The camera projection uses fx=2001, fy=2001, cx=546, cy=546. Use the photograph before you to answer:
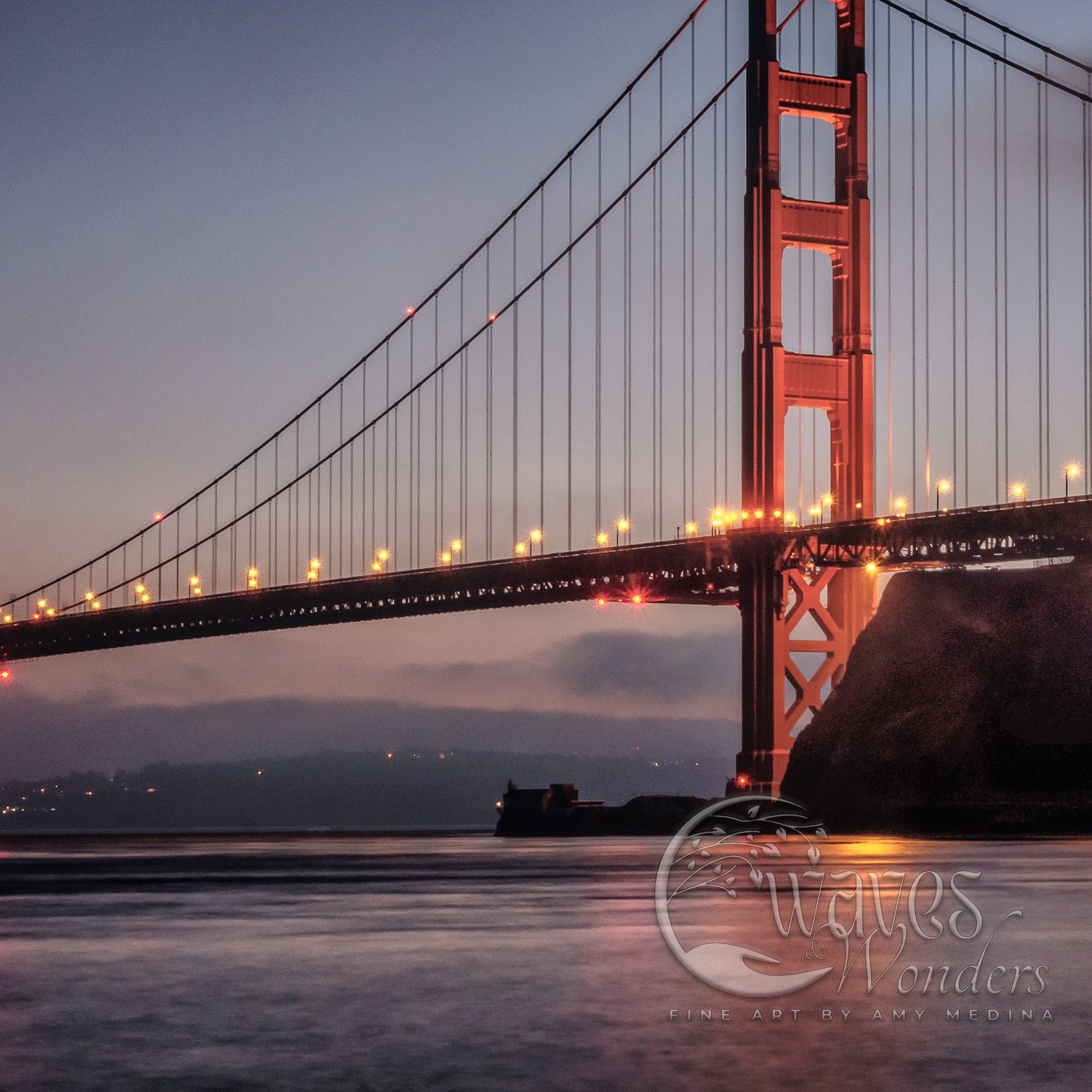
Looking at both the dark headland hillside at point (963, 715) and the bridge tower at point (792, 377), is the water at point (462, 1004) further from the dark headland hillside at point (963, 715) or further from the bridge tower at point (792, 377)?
the bridge tower at point (792, 377)

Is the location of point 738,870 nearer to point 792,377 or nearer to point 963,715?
point 963,715

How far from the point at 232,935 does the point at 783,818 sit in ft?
141

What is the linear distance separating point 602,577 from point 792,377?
11211 millimetres

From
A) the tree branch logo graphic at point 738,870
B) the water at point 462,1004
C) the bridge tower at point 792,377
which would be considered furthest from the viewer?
the bridge tower at point 792,377

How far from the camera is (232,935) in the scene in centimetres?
1941

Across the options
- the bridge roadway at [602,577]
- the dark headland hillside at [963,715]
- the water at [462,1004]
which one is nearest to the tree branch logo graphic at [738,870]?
the water at [462,1004]

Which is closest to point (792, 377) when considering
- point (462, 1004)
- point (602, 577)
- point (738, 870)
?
point (602, 577)

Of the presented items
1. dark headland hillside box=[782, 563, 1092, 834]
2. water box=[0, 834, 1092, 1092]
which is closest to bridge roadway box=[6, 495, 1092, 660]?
dark headland hillside box=[782, 563, 1092, 834]

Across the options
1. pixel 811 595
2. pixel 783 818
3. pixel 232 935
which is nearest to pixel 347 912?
pixel 232 935

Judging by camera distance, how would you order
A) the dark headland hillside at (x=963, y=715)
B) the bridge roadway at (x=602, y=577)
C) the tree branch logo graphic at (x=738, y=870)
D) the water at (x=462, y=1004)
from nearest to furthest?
1. the water at (x=462, y=1004)
2. the tree branch logo graphic at (x=738, y=870)
3. the dark headland hillside at (x=963, y=715)
4. the bridge roadway at (x=602, y=577)

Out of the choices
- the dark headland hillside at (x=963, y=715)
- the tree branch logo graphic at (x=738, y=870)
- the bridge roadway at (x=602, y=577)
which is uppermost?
the bridge roadway at (x=602, y=577)

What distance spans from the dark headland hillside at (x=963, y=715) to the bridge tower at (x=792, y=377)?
9.08ft

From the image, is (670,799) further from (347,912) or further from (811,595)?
(347,912)

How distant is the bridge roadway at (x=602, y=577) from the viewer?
61344 mm
